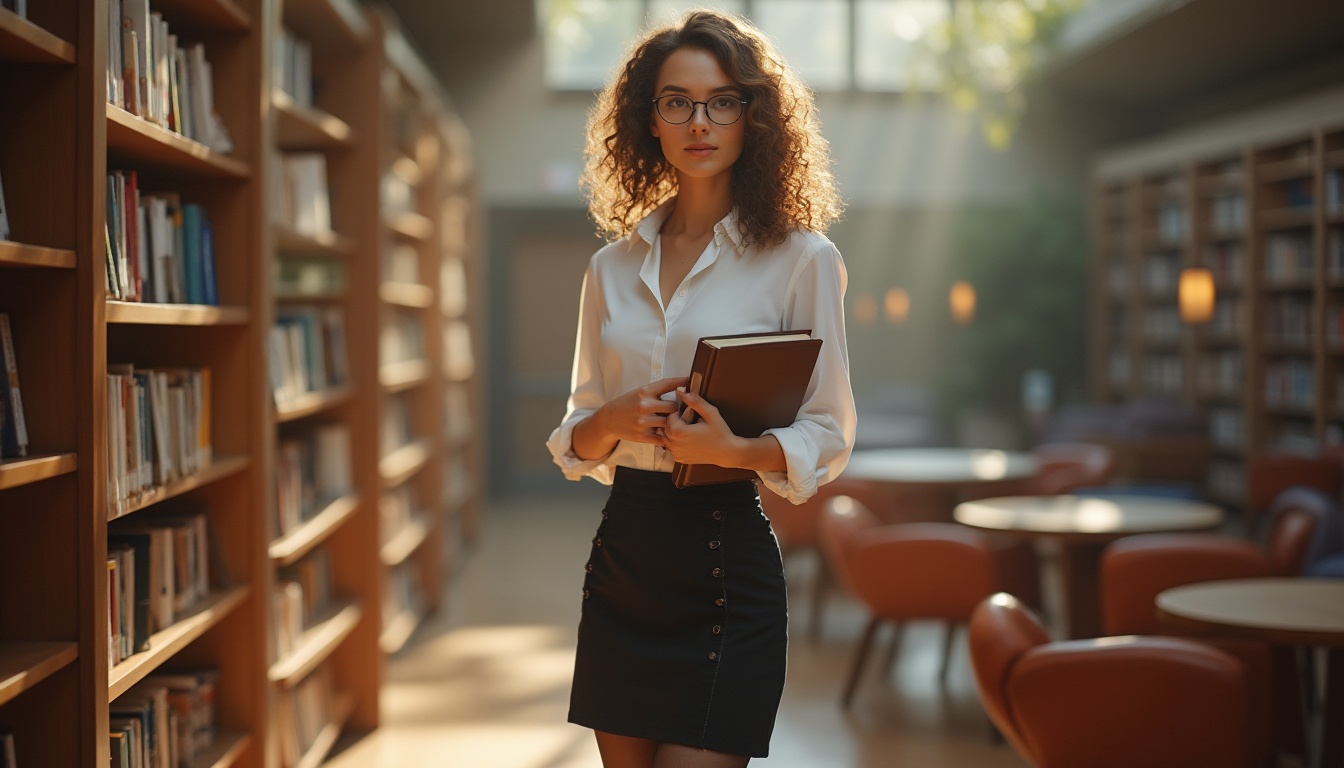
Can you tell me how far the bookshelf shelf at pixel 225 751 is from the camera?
3.07 meters

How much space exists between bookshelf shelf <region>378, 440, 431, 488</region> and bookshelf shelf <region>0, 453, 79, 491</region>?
2.67 metres

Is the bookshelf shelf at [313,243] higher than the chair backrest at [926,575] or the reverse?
higher

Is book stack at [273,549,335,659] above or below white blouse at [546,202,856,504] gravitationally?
below

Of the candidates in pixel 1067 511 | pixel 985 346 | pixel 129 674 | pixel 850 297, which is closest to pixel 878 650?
pixel 1067 511

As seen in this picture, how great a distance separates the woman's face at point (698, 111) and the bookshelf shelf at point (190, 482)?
1.34m

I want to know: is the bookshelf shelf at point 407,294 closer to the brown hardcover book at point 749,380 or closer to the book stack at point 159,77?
the book stack at point 159,77

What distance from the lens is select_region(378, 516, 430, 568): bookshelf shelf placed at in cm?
568

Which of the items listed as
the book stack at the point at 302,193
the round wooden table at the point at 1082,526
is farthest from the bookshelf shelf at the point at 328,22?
the round wooden table at the point at 1082,526

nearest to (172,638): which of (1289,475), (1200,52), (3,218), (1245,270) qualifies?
(3,218)

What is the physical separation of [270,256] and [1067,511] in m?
3.56

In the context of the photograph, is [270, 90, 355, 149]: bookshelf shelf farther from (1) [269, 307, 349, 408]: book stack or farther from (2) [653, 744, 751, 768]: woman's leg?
(2) [653, 744, 751, 768]: woman's leg

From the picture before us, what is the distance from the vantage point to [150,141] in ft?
8.59

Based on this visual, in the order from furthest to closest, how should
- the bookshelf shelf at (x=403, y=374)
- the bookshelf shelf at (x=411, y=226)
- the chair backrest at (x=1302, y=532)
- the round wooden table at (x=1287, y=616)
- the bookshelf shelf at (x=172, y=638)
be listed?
the bookshelf shelf at (x=411, y=226) < the bookshelf shelf at (x=403, y=374) < the chair backrest at (x=1302, y=532) < the round wooden table at (x=1287, y=616) < the bookshelf shelf at (x=172, y=638)

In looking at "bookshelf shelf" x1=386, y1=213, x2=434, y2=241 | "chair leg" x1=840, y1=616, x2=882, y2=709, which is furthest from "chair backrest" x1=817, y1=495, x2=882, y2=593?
"bookshelf shelf" x1=386, y1=213, x2=434, y2=241
